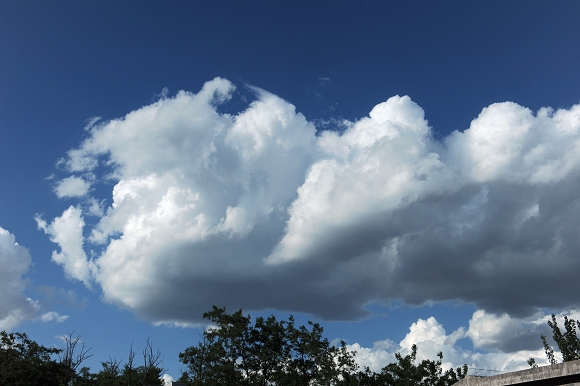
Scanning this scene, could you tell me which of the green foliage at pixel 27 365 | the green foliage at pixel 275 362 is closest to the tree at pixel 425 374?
the green foliage at pixel 275 362

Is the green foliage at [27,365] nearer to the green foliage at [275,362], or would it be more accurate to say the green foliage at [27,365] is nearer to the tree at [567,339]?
the green foliage at [275,362]

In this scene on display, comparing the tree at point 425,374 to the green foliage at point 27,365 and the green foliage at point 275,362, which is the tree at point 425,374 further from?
the green foliage at point 27,365

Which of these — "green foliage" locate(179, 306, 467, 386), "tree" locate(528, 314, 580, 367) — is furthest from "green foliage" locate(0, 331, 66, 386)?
"tree" locate(528, 314, 580, 367)

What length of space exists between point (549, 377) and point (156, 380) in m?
63.4

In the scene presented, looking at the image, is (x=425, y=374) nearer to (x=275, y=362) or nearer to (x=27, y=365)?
(x=275, y=362)

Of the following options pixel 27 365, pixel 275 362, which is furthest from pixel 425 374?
pixel 27 365

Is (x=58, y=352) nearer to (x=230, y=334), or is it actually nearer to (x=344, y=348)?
(x=230, y=334)

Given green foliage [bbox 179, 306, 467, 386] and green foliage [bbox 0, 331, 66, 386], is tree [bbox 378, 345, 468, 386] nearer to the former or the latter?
green foliage [bbox 179, 306, 467, 386]

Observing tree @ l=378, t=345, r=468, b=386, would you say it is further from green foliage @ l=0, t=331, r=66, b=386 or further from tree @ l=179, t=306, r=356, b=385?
green foliage @ l=0, t=331, r=66, b=386

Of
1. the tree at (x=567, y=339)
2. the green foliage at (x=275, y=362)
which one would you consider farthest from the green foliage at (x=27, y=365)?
the tree at (x=567, y=339)

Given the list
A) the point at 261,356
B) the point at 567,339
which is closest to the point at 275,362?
the point at 261,356

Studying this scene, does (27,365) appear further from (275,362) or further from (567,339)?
(567,339)

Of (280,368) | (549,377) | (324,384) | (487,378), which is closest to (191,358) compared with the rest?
(280,368)

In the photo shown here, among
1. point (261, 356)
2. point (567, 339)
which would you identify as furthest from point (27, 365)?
point (567, 339)
